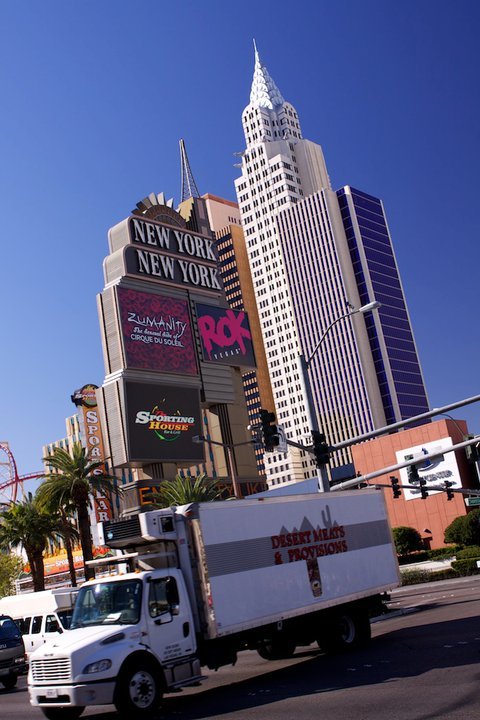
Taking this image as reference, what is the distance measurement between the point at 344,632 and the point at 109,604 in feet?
23.3

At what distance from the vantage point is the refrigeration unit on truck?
1459 cm

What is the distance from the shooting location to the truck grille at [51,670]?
1437 cm

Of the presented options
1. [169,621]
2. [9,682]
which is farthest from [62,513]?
[169,621]

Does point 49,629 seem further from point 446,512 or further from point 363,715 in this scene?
point 446,512

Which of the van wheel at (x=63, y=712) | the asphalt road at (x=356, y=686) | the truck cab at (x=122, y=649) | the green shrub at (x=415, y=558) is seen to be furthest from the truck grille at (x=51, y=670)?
the green shrub at (x=415, y=558)

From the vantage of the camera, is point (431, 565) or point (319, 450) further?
point (431, 565)

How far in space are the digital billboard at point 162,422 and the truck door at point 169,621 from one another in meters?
59.8

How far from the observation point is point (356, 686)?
47.0 feet

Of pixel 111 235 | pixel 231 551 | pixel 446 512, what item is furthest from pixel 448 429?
pixel 231 551

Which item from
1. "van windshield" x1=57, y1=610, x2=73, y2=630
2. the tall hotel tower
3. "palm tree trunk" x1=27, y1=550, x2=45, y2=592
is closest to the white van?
"van windshield" x1=57, y1=610, x2=73, y2=630

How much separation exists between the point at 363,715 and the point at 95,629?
18.9 ft

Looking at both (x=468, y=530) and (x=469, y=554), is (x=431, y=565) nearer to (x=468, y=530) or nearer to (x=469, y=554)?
(x=468, y=530)

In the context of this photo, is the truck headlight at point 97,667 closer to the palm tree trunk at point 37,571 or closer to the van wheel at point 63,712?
the van wheel at point 63,712

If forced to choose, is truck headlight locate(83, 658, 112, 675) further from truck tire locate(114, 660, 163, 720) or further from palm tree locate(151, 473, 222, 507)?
palm tree locate(151, 473, 222, 507)
